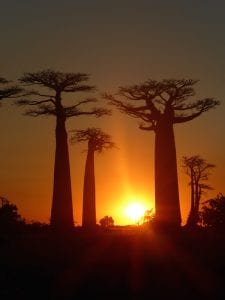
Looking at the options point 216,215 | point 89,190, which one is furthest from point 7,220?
point 89,190

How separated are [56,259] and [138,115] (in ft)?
74.7

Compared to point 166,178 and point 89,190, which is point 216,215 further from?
point 89,190

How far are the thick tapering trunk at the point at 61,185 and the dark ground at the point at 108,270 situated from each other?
1440cm

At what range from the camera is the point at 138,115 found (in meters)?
45.8

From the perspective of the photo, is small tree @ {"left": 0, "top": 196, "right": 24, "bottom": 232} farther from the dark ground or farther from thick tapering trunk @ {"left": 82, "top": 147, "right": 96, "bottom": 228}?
thick tapering trunk @ {"left": 82, "top": 147, "right": 96, "bottom": 228}

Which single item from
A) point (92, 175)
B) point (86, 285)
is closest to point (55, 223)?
point (92, 175)

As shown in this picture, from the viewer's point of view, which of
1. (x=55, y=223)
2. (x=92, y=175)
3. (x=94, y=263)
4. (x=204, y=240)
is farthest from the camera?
(x=92, y=175)

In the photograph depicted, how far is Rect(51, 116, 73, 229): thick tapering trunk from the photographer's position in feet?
142

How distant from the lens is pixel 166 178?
4331 centimetres

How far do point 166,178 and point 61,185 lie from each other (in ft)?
18.0

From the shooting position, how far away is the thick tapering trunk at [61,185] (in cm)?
4341

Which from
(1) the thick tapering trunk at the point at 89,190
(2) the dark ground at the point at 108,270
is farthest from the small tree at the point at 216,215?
(1) the thick tapering trunk at the point at 89,190

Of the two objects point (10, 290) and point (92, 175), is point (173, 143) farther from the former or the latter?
point (10, 290)

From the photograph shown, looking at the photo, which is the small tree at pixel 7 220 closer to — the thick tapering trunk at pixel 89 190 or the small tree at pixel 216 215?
the small tree at pixel 216 215
